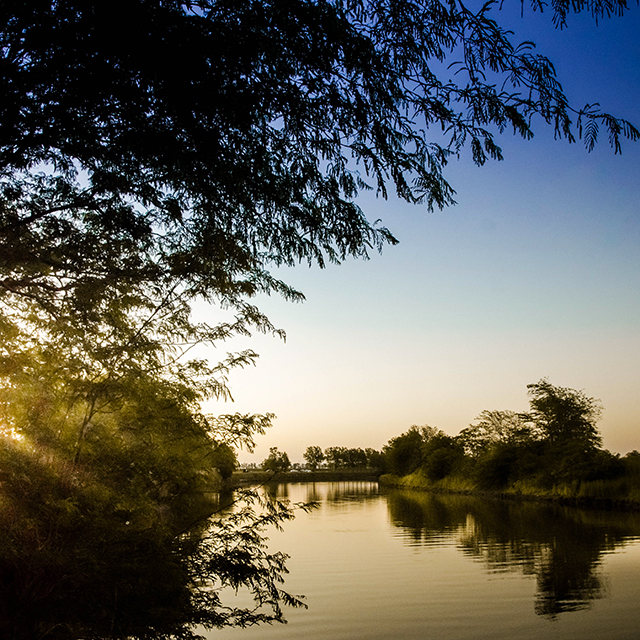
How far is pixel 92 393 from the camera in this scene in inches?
302

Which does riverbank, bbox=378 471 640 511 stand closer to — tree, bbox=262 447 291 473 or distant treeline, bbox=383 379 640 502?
distant treeline, bbox=383 379 640 502

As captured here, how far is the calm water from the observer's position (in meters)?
11.0

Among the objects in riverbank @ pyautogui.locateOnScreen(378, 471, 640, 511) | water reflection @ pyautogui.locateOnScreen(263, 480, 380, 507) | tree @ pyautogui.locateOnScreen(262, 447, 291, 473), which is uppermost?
tree @ pyautogui.locateOnScreen(262, 447, 291, 473)

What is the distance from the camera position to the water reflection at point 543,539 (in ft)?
46.8

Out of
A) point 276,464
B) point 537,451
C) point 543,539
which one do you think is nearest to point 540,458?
point 537,451

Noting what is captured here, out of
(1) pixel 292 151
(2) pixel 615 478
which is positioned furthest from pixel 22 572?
(2) pixel 615 478

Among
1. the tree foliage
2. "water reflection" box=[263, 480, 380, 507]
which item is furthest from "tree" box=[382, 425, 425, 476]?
the tree foliage

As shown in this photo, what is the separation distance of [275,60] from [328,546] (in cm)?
2349

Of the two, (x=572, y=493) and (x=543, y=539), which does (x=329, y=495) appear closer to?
(x=572, y=493)

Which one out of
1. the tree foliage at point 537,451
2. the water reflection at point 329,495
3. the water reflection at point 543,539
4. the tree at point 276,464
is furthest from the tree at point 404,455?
the tree at point 276,464

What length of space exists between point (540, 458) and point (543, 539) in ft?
100

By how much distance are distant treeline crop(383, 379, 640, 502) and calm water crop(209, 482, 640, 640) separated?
12116 millimetres

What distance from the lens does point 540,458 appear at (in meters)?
52.0

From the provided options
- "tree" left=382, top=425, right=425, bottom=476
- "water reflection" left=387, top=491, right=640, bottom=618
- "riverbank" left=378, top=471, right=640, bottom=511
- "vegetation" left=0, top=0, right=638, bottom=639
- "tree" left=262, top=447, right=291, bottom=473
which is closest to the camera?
"vegetation" left=0, top=0, right=638, bottom=639
